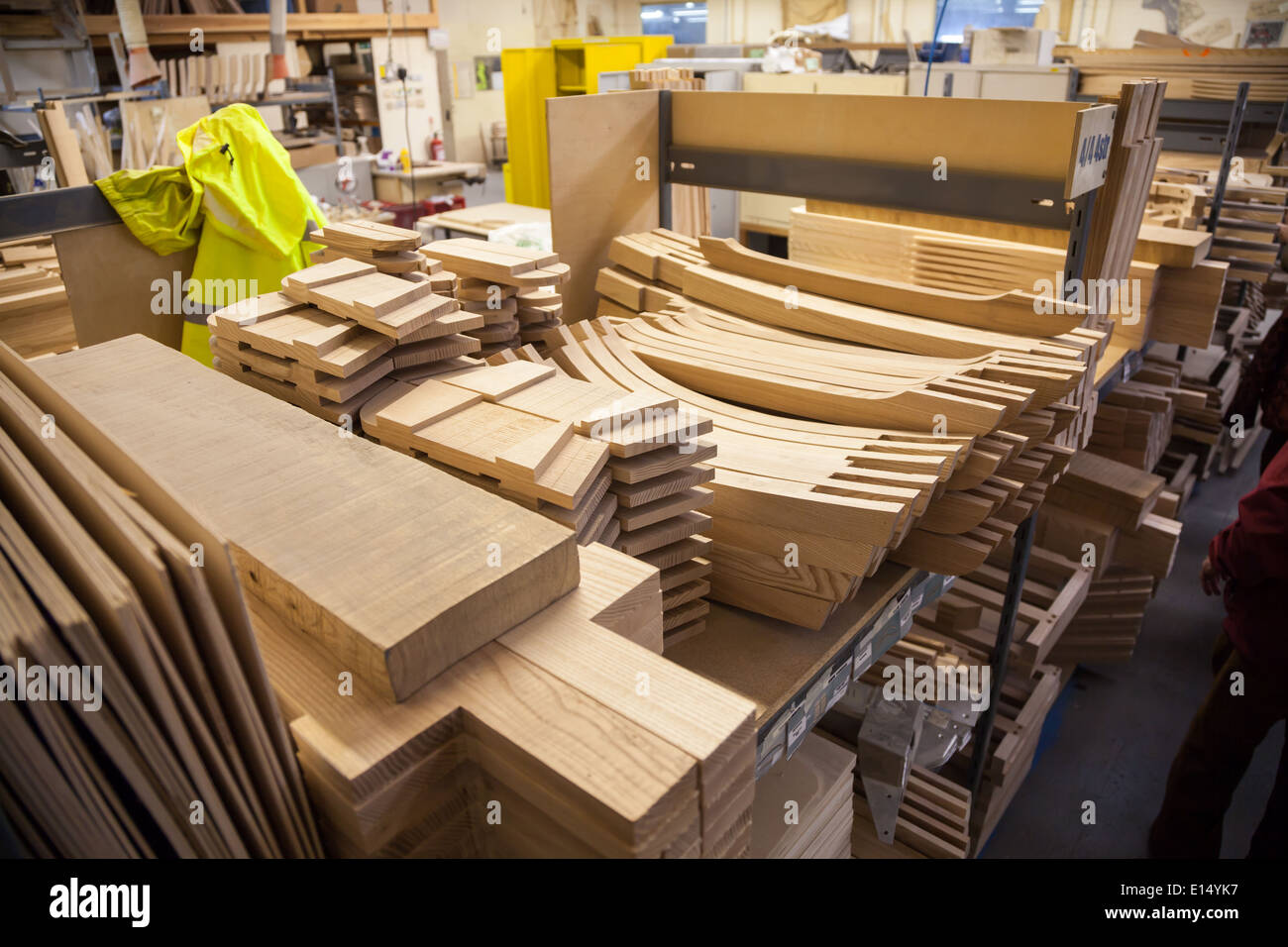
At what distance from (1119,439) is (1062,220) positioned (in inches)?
95.4

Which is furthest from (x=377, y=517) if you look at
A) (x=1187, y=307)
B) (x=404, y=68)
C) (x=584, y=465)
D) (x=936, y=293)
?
(x=404, y=68)

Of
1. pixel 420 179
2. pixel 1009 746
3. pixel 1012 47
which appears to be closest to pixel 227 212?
pixel 1009 746

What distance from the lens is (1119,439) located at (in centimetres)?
454

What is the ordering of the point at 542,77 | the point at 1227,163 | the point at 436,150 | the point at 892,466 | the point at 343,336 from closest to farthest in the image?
the point at 892,466
the point at 343,336
the point at 1227,163
the point at 542,77
the point at 436,150

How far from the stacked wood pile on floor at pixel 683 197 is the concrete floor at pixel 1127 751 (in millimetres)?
2942

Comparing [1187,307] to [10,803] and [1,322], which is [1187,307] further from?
[1,322]

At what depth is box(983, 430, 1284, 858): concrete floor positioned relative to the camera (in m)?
3.73

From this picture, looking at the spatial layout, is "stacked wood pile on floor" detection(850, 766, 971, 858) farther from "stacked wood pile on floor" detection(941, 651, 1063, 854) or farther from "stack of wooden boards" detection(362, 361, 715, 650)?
"stack of wooden boards" detection(362, 361, 715, 650)

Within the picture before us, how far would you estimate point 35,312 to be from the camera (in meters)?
3.70

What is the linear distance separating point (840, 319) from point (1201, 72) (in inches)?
224

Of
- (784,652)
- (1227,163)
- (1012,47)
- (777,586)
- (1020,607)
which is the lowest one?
(1020,607)

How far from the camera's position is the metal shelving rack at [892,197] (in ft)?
6.53

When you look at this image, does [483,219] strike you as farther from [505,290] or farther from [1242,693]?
[1242,693]
